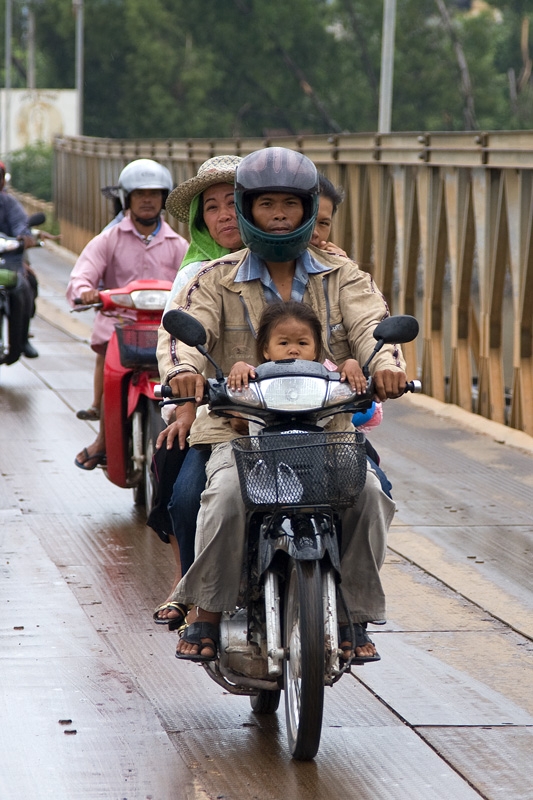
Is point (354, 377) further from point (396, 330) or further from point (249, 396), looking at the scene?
point (249, 396)

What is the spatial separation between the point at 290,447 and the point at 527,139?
6706mm

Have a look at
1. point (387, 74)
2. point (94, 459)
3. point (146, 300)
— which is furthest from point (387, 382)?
point (387, 74)

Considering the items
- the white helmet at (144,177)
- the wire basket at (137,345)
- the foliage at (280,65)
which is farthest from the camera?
the foliage at (280,65)

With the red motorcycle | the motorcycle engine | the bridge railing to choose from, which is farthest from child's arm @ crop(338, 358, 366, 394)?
the bridge railing

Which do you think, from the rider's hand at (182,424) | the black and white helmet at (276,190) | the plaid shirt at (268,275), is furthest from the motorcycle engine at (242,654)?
the black and white helmet at (276,190)

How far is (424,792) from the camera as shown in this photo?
433cm

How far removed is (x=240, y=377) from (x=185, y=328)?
201 millimetres

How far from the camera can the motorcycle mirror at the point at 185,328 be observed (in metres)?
4.34

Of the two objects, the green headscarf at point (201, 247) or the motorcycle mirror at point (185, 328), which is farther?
the green headscarf at point (201, 247)

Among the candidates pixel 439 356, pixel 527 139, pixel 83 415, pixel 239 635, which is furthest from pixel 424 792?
pixel 439 356

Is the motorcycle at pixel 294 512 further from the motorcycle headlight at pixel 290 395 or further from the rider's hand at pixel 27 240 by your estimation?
the rider's hand at pixel 27 240

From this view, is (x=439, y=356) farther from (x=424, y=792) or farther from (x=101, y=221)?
(x=101, y=221)

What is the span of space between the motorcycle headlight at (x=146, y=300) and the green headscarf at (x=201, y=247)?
181 cm

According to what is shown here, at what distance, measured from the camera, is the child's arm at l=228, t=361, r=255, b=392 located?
4324 mm
